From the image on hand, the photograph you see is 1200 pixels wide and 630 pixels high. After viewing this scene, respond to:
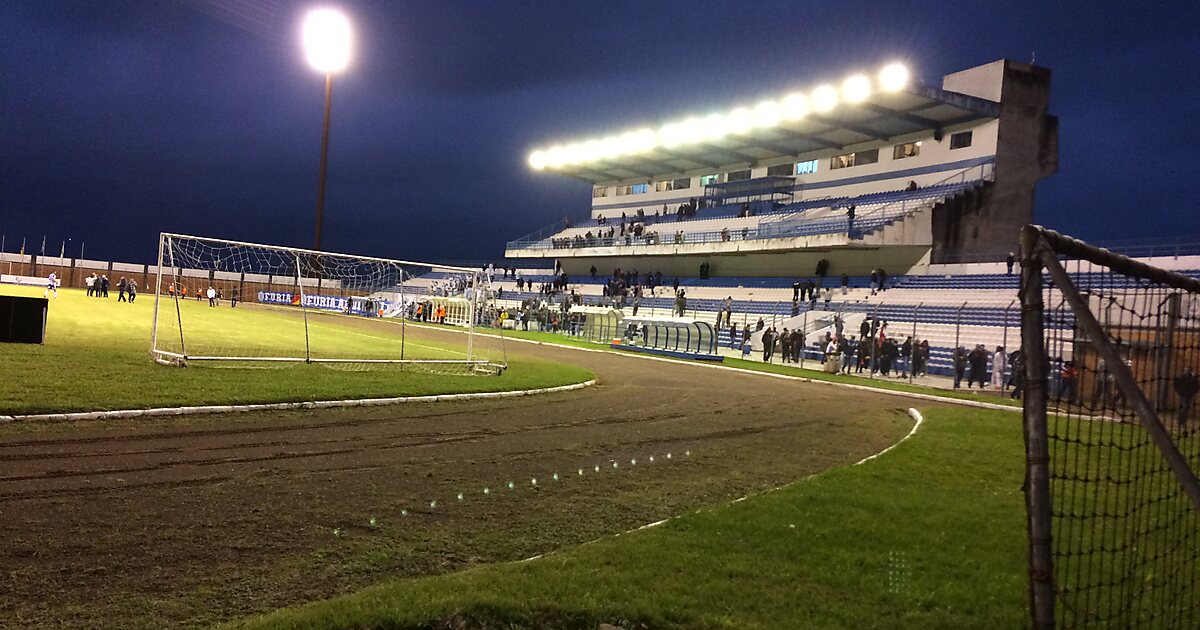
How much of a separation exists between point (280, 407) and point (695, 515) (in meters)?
7.47

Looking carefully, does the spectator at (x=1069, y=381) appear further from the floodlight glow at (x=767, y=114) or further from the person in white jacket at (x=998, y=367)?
the floodlight glow at (x=767, y=114)

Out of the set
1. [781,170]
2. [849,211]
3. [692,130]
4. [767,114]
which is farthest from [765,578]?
[781,170]

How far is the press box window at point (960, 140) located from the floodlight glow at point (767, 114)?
9.97 metres

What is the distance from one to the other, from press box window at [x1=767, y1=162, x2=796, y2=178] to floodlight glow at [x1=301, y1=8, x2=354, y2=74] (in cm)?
3228

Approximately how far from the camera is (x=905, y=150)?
44.1 meters

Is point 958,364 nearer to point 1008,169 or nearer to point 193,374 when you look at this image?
point 1008,169

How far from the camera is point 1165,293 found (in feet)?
17.9

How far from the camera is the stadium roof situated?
3888cm

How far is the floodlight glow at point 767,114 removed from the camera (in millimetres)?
44250

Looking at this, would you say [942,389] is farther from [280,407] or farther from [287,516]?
[287,516]

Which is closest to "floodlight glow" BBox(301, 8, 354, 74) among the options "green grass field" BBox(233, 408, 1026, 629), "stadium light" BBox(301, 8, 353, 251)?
"stadium light" BBox(301, 8, 353, 251)

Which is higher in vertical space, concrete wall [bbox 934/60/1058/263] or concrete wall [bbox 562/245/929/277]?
concrete wall [bbox 934/60/1058/263]

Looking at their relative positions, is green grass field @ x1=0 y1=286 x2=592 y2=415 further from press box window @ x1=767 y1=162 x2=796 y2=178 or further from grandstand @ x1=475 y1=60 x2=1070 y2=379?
press box window @ x1=767 y1=162 x2=796 y2=178

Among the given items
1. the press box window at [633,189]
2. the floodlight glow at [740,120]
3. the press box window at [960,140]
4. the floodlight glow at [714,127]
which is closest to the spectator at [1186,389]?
the press box window at [960,140]
